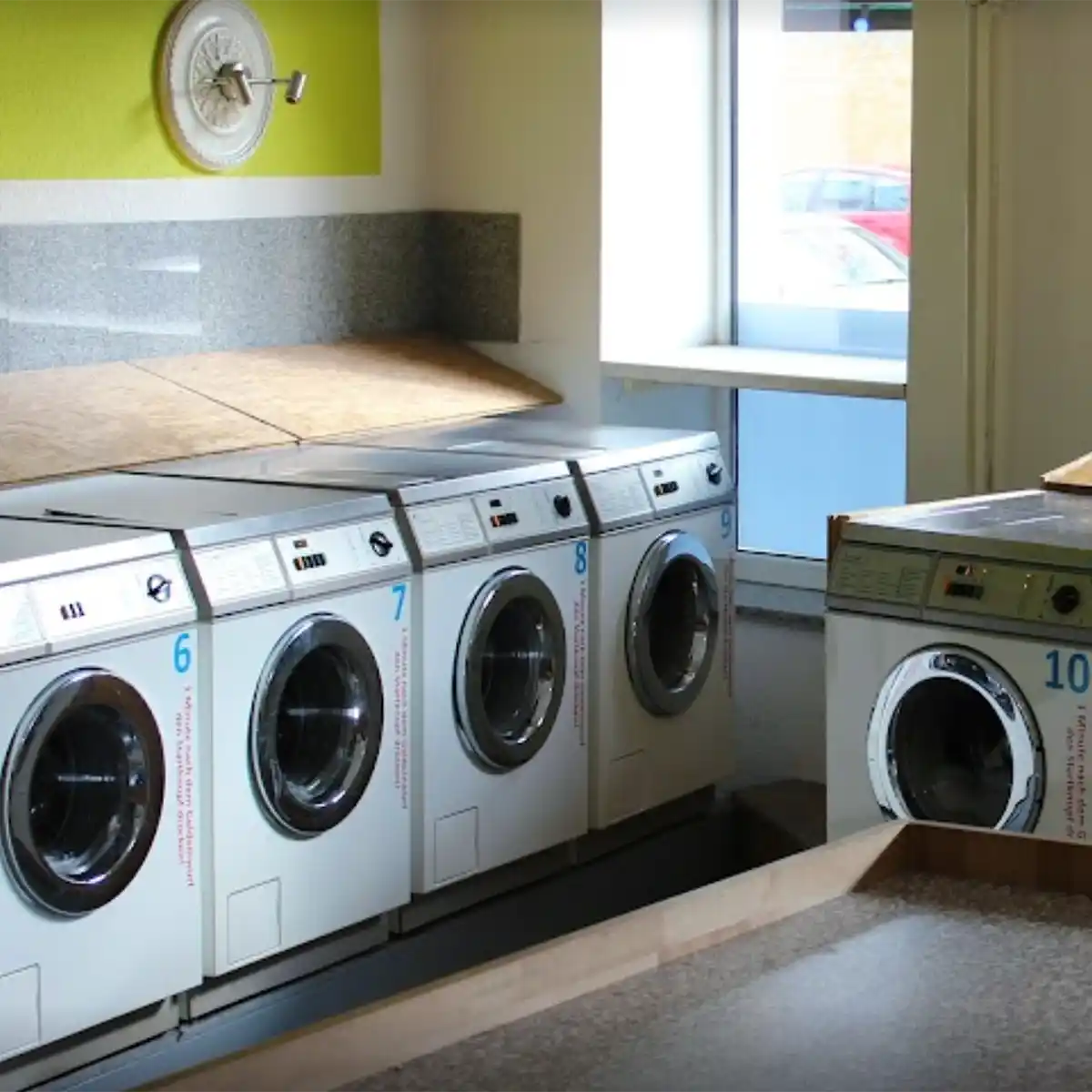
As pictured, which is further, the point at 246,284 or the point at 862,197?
the point at 862,197

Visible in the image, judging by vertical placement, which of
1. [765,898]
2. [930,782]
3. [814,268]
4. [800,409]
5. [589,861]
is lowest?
[589,861]

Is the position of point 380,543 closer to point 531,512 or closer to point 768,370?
point 531,512

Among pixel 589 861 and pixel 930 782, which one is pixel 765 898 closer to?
pixel 930 782

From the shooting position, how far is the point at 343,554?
376 cm

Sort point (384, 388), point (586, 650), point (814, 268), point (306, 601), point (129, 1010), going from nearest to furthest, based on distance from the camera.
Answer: point (129, 1010), point (306, 601), point (586, 650), point (384, 388), point (814, 268)

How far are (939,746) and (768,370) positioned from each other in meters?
1.32

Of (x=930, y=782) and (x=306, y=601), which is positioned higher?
(x=306, y=601)

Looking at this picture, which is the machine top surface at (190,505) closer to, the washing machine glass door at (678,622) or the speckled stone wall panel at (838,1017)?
the washing machine glass door at (678,622)

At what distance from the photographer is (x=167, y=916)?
346 centimetres

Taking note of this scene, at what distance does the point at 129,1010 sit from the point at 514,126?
253 cm

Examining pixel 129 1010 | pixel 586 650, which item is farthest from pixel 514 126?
pixel 129 1010

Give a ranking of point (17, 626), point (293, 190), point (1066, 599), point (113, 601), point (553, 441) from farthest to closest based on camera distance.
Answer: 1. point (293, 190)
2. point (553, 441)
3. point (1066, 599)
4. point (113, 601)
5. point (17, 626)

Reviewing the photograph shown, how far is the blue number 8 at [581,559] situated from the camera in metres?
4.33

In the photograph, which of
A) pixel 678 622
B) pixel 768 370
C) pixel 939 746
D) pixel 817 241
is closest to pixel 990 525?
pixel 939 746
